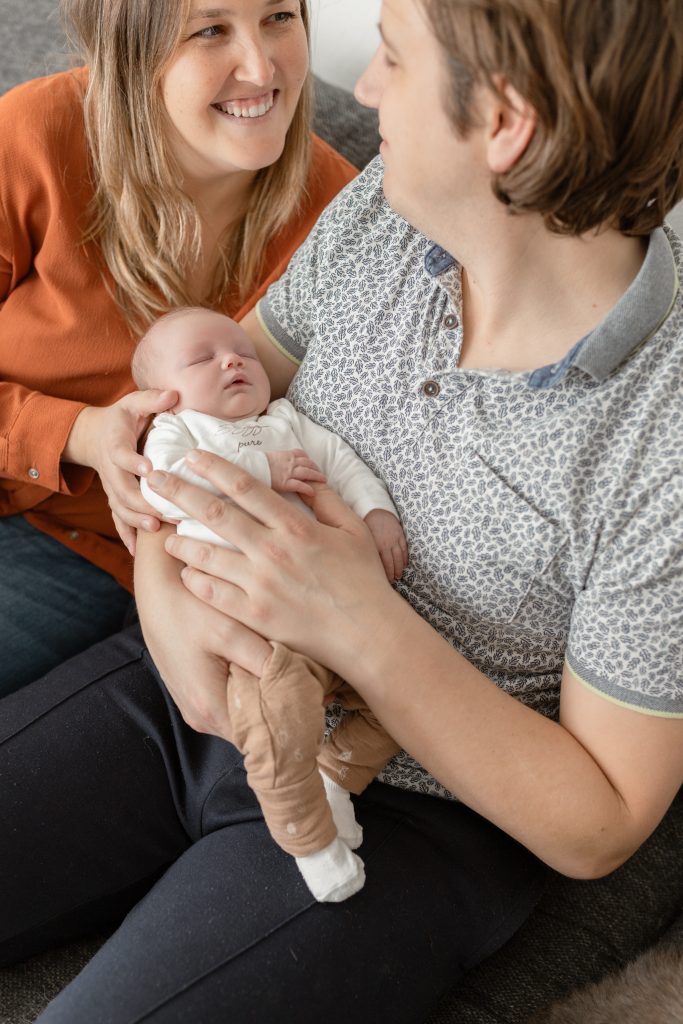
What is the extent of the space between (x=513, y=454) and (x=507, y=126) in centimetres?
36

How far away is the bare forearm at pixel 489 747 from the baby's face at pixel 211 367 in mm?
400

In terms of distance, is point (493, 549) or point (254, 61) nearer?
point (493, 549)

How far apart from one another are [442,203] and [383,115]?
114 millimetres

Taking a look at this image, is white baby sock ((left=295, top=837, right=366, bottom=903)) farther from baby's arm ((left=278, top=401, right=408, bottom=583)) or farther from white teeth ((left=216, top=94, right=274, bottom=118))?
white teeth ((left=216, top=94, right=274, bottom=118))

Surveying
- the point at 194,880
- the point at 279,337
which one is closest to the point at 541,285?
the point at 279,337

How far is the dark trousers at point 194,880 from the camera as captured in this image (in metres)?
1.06

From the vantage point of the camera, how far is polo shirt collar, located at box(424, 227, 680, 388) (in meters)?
1.04

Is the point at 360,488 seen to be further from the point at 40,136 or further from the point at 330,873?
the point at 40,136

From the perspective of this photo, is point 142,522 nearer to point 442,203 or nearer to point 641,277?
point 442,203

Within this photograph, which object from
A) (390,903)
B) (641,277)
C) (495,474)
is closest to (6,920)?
(390,903)

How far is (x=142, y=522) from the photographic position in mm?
1339

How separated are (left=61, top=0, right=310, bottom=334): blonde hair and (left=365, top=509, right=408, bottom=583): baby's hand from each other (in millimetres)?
578

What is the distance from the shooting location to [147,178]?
59.3 inches

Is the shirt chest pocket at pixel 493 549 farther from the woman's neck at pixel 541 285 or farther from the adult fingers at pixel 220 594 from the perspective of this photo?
the adult fingers at pixel 220 594
